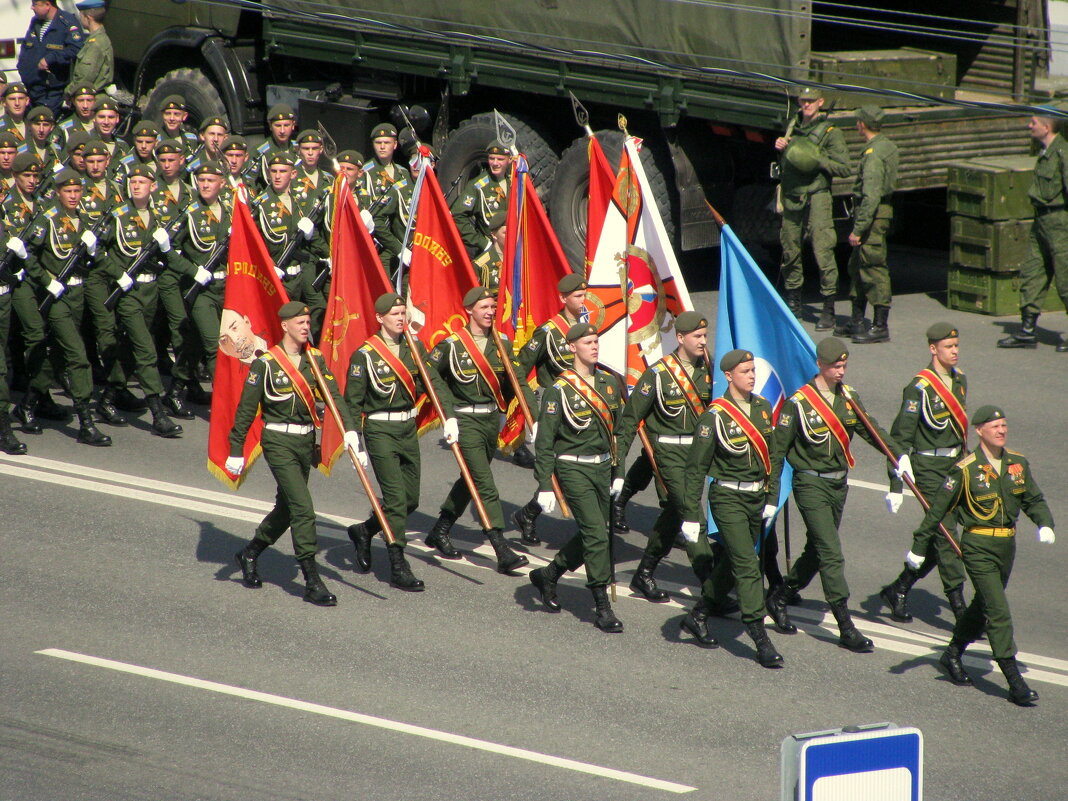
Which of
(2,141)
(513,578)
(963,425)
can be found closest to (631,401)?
(513,578)

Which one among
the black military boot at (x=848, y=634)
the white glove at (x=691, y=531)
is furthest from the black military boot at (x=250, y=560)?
the black military boot at (x=848, y=634)

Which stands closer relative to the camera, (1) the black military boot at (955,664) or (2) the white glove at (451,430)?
(1) the black military boot at (955,664)

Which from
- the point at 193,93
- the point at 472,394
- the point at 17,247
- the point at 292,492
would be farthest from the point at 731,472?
the point at 193,93

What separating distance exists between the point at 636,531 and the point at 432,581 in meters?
1.69

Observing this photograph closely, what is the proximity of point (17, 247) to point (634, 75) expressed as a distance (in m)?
5.96

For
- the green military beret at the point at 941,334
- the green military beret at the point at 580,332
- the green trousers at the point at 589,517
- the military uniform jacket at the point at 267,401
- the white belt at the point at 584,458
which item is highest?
the green military beret at the point at 580,332

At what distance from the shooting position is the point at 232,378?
1041 centimetres

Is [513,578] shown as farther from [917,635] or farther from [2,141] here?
[2,141]

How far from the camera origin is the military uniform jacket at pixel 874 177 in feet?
48.1

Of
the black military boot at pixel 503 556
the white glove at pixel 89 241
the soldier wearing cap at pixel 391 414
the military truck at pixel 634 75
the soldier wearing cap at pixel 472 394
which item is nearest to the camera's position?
the soldier wearing cap at pixel 391 414

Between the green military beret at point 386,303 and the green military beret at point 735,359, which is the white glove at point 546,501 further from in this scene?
the green military beret at point 386,303

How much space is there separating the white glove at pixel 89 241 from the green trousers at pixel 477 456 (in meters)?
4.02

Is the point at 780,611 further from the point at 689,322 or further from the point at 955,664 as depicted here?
the point at 689,322

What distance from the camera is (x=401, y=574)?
9711mm
